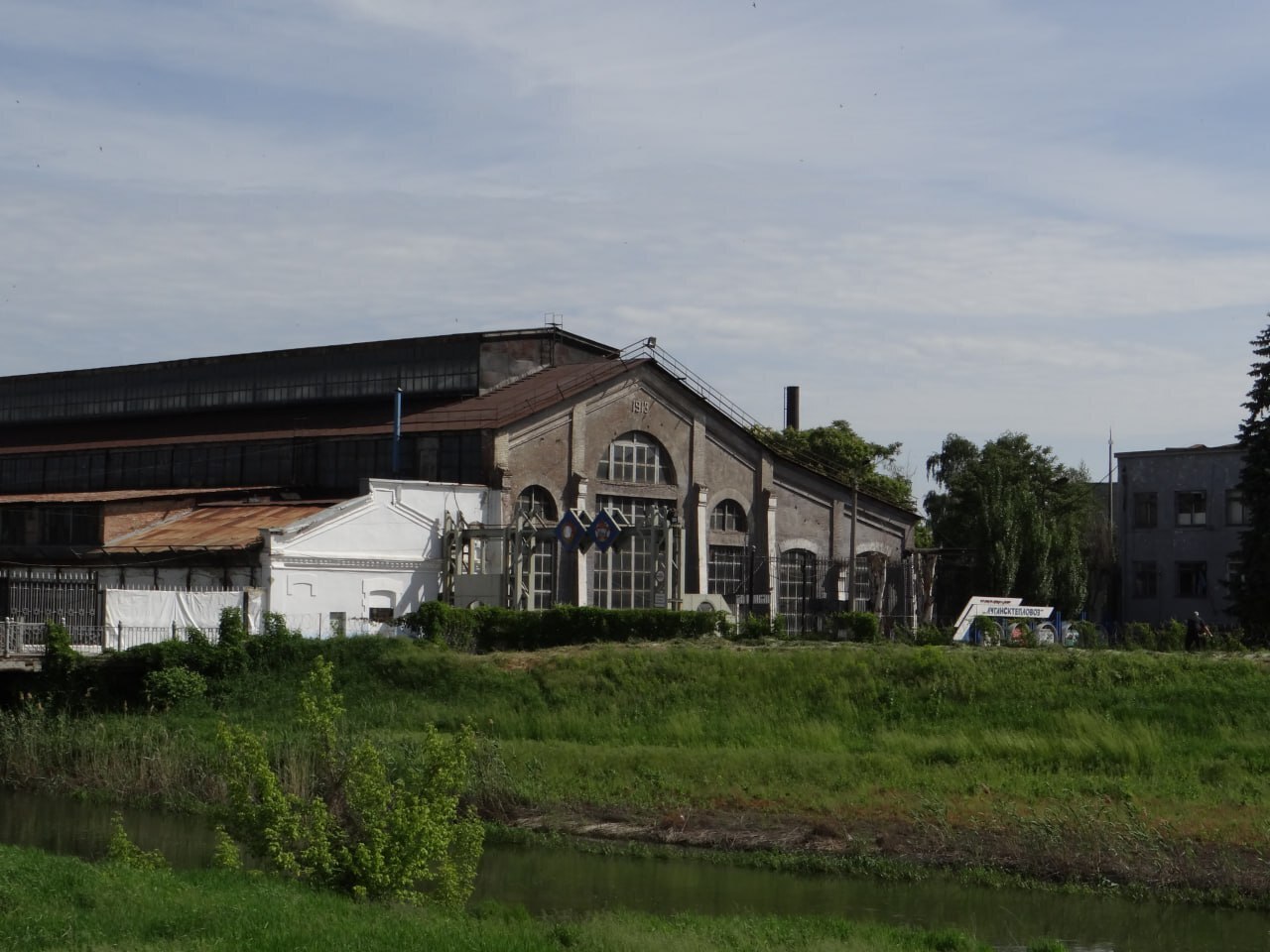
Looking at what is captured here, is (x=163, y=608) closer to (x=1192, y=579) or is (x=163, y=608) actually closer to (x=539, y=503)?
(x=539, y=503)

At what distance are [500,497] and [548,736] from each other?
44.3 ft

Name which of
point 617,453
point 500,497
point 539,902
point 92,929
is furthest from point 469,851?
point 617,453

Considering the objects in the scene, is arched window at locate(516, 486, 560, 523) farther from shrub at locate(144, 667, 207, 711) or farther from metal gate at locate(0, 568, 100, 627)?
shrub at locate(144, 667, 207, 711)

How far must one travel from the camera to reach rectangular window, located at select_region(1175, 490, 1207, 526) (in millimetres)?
58406

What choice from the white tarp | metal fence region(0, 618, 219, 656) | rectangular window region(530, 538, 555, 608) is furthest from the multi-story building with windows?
metal fence region(0, 618, 219, 656)

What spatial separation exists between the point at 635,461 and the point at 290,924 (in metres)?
34.6

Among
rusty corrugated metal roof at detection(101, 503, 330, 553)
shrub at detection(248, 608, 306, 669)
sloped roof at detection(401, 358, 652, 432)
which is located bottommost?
shrub at detection(248, 608, 306, 669)

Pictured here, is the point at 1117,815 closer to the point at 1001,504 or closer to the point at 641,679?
the point at 641,679

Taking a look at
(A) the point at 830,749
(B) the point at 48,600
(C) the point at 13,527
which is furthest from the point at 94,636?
(A) the point at 830,749

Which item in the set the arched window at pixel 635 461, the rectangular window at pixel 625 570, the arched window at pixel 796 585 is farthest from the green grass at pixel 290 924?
the arched window at pixel 796 585

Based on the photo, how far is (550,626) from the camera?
38.7m

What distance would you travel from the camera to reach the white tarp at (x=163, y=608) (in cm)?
3781

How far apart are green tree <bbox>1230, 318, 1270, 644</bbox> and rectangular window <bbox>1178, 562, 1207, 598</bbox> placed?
25.9 feet

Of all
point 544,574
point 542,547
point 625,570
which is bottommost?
point 544,574
